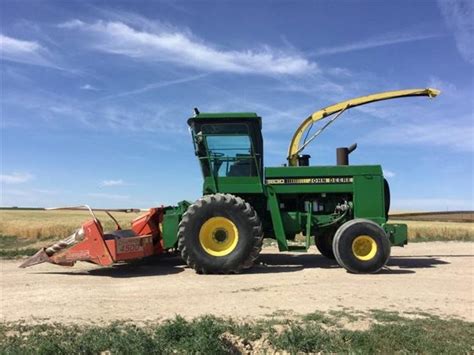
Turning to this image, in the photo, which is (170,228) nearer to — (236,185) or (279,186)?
(236,185)

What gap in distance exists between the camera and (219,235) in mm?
11164

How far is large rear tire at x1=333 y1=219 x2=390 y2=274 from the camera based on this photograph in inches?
433

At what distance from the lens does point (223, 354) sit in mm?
5566

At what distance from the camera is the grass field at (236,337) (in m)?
5.52

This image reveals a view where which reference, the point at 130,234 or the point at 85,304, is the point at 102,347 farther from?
the point at 130,234

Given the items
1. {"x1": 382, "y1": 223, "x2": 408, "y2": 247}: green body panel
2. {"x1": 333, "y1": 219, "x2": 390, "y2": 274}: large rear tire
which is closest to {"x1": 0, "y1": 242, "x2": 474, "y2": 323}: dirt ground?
{"x1": 333, "y1": 219, "x2": 390, "y2": 274}: large rear tire

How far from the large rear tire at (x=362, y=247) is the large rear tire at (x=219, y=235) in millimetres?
1757

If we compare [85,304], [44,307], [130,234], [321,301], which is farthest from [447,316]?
[130,234]

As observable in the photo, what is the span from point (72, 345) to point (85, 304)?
86.8 inches

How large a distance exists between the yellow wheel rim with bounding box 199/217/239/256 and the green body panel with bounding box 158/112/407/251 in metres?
0.88

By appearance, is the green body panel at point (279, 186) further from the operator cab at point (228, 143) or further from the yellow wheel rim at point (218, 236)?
the yellow wheel rim at point (218, 236)

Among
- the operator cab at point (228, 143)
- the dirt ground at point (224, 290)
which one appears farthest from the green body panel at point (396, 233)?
the operator cab at point (228, 143)

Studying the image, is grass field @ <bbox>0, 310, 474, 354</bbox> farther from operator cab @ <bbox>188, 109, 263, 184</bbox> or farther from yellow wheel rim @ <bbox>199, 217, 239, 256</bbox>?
operator cab @ <bbox>188, 109, 263, 184</bbox>

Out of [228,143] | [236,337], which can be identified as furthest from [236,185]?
[236,337]
